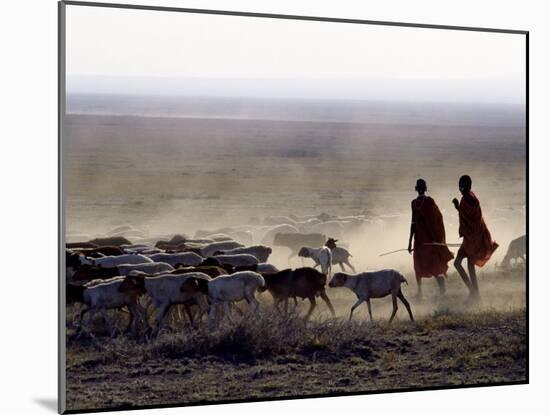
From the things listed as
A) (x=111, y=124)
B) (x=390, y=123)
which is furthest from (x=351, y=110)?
(x=111, y=124)

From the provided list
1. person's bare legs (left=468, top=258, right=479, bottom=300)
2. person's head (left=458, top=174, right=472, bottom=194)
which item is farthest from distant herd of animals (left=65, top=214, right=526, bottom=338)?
person's head (left=458, top=174, right=472, bottom=194)

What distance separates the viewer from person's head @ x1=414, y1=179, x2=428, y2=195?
37.5ft

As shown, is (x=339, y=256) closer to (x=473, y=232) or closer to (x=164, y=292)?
(x=473, y=232)

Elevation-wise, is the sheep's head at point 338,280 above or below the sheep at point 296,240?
below

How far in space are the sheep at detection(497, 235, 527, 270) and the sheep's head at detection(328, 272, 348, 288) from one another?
127 centimetres

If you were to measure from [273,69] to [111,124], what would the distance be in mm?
1215

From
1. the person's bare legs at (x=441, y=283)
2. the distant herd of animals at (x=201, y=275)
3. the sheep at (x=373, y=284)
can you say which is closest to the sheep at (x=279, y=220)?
the distant herd of animals at (x=201, y=275)

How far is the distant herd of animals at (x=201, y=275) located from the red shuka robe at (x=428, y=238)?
34 cm

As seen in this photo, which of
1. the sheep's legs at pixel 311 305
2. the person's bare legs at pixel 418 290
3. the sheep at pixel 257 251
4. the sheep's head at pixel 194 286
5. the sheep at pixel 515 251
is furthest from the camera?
the sheep at pixel 515 251

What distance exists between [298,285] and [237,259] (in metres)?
0.48

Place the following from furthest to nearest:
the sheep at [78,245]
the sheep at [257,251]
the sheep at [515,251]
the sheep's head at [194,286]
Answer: the sheep at [515,251] < the sheep at [257,251] < the sheep's head at [194,286] < the sheep at [78,245]

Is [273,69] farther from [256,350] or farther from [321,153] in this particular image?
[256,350]

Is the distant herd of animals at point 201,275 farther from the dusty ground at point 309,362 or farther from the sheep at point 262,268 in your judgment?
the dusty ground at point 309,362

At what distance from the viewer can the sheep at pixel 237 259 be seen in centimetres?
1091
